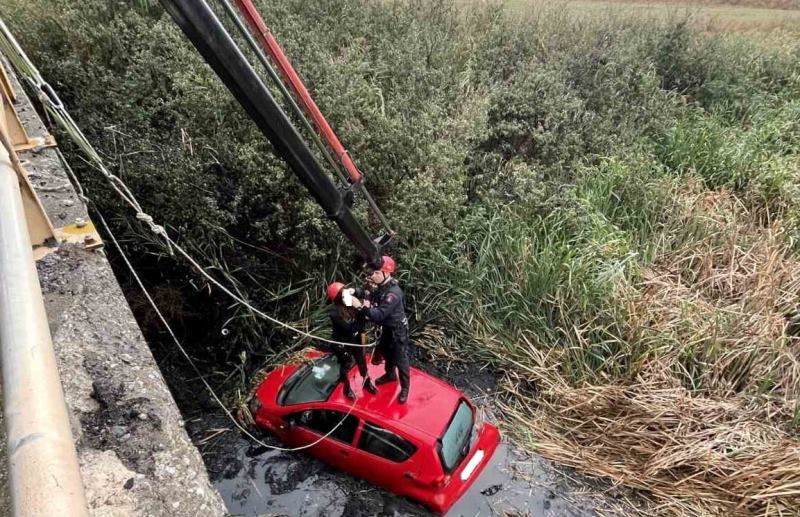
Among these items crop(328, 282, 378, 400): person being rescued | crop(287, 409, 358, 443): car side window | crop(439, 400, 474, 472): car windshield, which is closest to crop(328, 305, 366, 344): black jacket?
crop(328, 282, 378, 400): person being rescued

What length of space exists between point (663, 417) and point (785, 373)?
151 cm

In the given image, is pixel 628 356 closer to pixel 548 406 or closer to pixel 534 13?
pixel 548 406

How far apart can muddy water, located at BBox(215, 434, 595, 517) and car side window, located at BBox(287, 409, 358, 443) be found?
540mm

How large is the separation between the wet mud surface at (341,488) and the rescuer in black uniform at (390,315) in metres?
1.12

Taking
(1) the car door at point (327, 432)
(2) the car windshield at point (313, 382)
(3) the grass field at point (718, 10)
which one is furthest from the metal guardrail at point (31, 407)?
(3) the grass field at point (718, 10)

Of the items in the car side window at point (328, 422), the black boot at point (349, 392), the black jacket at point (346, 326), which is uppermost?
the black jacket at point (346, 326)

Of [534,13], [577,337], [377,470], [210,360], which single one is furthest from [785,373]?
[534,13]

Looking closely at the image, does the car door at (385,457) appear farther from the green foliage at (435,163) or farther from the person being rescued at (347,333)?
the green foliage at (435,163)

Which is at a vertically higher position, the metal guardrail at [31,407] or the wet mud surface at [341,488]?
the metal guardrail at [31,407]

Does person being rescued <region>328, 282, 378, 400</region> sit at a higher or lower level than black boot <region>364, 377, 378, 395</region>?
higher

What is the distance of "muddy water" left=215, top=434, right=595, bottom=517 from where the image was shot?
5234mm

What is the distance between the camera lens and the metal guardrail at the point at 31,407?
90 cm

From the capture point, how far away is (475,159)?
→ 830 centimetres

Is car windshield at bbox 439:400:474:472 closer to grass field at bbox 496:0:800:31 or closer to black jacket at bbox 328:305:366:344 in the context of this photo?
black jacket at bbox 328:305:366:344
